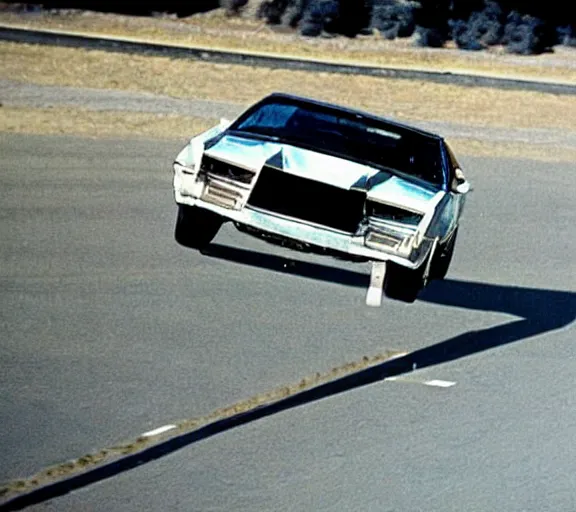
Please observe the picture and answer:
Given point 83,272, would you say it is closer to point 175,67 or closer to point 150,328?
point 150,328

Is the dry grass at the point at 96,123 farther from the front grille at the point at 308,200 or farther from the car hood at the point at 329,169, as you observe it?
the front grille at the point at 308,200

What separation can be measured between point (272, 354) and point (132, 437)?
210 cm

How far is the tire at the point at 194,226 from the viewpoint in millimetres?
10766

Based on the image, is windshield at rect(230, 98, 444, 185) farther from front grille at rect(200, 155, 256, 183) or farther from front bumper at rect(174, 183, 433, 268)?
front bumper at rect(174, 183, 433, 268)

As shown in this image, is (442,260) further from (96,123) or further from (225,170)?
(96,123)

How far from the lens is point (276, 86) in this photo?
28125 millimetres

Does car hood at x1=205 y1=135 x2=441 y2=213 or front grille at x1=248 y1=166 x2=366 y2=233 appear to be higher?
car hood at x1=205 y1=135 x2=441 y2=213

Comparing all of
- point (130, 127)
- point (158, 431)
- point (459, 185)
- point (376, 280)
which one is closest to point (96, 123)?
point (130, 127)

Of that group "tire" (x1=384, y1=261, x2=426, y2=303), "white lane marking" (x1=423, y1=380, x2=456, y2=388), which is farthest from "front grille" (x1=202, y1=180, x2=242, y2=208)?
"white lane marking" (x1=423, y1=380, x2=456, y2=388)

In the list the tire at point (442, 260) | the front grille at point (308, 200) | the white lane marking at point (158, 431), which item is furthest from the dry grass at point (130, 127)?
the white lane marking at point (158, 431)

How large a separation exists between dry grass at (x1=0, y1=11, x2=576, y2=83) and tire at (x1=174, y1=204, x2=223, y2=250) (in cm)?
2599

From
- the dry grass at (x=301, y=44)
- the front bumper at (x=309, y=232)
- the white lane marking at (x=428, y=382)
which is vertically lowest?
the dry grass at (x=301, y=44)

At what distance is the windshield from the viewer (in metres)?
10.6

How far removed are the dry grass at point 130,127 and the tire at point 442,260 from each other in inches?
306
